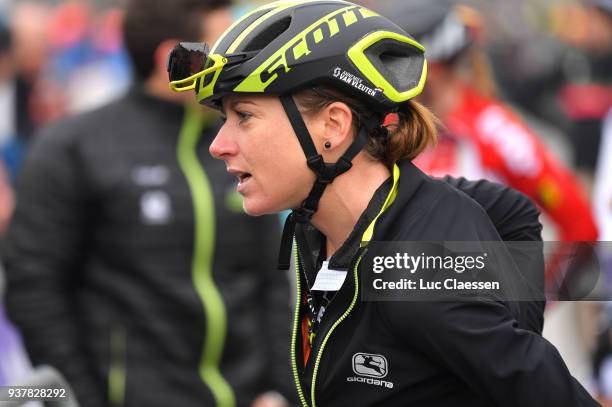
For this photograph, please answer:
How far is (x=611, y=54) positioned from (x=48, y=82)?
6431mm

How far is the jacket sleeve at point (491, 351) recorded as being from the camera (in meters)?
2.87

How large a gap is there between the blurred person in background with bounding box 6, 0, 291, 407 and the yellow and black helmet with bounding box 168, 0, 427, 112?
5.29 ft

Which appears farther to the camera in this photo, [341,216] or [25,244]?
[25,244]

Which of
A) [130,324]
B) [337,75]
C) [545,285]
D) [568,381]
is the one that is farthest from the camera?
[130,324]

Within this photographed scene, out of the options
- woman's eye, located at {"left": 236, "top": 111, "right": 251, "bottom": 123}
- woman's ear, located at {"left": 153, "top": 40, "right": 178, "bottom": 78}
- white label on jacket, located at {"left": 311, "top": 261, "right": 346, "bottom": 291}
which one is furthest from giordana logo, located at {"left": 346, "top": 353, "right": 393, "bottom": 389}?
woman's ear, located at {"left": 153, "top": 40, "right": 178, "bottom": 78}

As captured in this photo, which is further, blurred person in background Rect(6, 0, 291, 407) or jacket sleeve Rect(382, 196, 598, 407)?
blurred person in background Rect(6, 0, 291, 407)

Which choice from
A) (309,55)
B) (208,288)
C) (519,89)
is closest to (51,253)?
(208,288)

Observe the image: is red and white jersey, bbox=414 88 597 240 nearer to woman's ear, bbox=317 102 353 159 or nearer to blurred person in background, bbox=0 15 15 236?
woman's ear, bbox=317 102 353 159

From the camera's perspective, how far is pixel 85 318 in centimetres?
493

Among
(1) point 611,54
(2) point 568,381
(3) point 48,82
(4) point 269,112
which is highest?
(1) point 611,54

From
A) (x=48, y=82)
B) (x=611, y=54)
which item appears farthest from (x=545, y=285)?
(x=48, y=82)

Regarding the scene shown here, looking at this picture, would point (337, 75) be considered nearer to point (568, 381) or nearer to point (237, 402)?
point (568, 381)

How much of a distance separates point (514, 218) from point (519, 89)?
54.6ft

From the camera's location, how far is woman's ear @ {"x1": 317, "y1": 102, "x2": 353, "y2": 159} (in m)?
3.26
